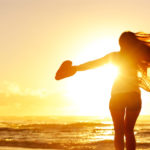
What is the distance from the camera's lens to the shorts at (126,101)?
4461 mm

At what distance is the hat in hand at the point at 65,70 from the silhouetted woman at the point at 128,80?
1.12ft

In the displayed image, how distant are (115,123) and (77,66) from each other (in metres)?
1.00

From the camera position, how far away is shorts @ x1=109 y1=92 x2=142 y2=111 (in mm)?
4461

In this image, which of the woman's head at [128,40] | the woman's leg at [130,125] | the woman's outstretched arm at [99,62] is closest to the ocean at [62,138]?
the woman's outstretched arm at [99,62]

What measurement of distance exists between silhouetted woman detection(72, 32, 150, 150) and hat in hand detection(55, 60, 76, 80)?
342 mm

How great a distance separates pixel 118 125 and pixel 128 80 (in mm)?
659

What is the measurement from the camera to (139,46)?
4.63m

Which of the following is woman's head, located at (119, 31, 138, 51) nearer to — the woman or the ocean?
the woman

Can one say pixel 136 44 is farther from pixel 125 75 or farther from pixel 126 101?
pixel 126 101

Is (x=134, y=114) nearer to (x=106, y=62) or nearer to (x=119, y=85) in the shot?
(x=119, y=85)

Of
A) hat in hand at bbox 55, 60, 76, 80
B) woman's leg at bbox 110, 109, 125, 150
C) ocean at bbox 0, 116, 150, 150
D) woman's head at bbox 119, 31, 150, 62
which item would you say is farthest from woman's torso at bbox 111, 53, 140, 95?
ocean at bbox 0, 116, 150, 150

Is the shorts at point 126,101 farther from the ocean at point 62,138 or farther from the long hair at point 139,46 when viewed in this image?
the ocean at point 62,138

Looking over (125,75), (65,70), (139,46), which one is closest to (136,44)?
(139,46)

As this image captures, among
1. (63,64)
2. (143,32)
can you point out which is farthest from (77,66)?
(143,32)
